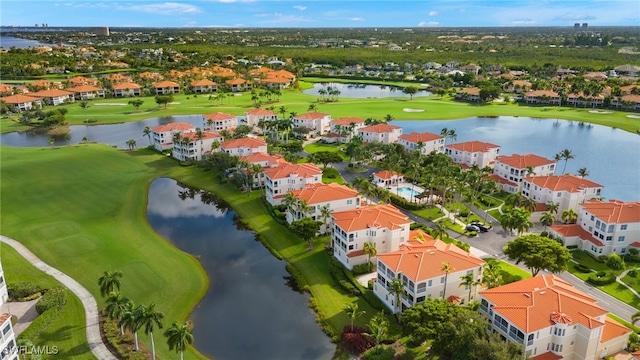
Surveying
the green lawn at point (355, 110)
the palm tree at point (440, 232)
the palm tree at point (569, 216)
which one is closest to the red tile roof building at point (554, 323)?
the palm tree at point (440, 232)

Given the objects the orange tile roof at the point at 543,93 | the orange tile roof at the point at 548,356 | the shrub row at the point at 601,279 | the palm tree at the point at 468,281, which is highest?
the orange tile roof at the point at 543,93

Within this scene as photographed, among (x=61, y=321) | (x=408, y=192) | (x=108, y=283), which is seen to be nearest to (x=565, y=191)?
(x=408, y=192)

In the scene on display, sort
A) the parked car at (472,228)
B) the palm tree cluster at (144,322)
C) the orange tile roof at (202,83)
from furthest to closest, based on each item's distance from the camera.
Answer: the orange tile roof at (202,83) < the parked car at (472,228) < the palm tree cluster at (144,322)

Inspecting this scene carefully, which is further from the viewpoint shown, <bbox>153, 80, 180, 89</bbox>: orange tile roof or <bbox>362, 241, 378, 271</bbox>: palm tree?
<bbox>153, 80, 180, 89</bbox>: orange tile roof

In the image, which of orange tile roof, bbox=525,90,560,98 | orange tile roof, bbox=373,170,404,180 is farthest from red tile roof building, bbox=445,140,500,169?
orange tile roof, bbox=525,90,560,98

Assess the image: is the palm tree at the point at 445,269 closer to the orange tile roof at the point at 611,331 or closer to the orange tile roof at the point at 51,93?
the orange tile roof at the point at 611,331

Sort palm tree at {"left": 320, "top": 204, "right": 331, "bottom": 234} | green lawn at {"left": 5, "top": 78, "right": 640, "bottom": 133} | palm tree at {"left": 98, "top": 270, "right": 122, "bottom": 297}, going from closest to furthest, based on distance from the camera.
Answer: palm tree at {"left": 98, "top": 270, "right": 122, "bottom": 297} → palm tree at {"left": 320, "top": 204, "right": 331, "bottom": 234} → green lawn at {"left": 5, "top": 78, "right": 640, "bottom": 133}

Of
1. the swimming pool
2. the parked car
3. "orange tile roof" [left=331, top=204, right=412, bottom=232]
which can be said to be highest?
"orange tile roof" [left=331, top=204, right=412, bottom=232]

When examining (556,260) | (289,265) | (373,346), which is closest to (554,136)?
(556,260)

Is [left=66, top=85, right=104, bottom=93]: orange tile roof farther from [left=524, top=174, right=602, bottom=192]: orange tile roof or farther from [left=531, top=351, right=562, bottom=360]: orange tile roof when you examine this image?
[left=531, top=351, right=562, bottom=360]: orange tile roof
